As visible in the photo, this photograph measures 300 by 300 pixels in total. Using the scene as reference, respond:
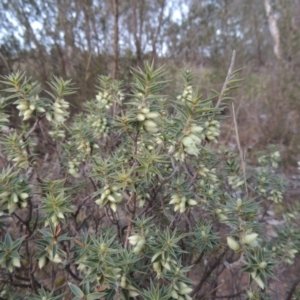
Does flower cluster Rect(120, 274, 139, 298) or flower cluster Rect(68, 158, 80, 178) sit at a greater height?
flower cluster Rect(68, 158, 80, 178)

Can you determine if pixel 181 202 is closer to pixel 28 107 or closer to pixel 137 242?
pixel 137 242

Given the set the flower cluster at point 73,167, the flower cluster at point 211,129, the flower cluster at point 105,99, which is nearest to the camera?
the flower cluster at point 211,129

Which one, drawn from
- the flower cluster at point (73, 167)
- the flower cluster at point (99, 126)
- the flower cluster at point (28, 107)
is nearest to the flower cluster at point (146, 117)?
the flower cluster at point (28, 107)

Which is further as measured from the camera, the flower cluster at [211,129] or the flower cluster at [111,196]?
the flower cluster at [211,129]

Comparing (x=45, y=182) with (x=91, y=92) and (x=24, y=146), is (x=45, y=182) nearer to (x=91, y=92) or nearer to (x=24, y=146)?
(x=24, y=146)

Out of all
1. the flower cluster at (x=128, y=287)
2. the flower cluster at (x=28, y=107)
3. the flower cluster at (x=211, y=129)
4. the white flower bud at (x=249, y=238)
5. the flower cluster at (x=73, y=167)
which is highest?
the flower cluster at (x=28, y=107)

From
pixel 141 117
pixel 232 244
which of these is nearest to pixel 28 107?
pixel 141 117

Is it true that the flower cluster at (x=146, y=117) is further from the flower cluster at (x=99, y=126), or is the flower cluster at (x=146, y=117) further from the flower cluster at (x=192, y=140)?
the flower cluster at (x=99, y=126)

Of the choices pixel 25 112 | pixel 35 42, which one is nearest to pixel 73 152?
pixel 25 112

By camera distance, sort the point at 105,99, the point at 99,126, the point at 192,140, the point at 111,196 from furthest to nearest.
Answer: the point at 105,99
the point at 99,126
the point at 111,196
the point at 192,140

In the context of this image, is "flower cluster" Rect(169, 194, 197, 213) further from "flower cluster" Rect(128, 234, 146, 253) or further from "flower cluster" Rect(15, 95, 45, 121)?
"flower cluster" Rect(15, 95, 45, 121)

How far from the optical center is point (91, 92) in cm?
460

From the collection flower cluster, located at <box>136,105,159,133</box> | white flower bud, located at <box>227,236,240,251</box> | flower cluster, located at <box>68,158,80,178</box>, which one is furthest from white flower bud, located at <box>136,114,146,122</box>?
flower cluster, located at <box>68,158,80,178</box>

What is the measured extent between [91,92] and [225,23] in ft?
10.2
